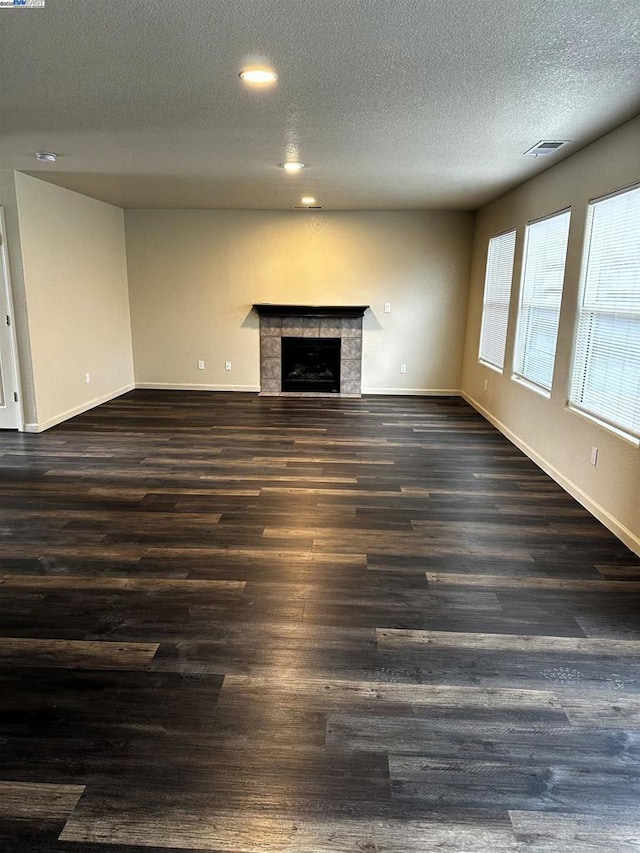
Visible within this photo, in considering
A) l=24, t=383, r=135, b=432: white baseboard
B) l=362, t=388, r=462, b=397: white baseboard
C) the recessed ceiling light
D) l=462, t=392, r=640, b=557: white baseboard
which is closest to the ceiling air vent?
the recessed ceiling light

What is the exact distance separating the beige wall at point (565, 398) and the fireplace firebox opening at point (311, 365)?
242 cm

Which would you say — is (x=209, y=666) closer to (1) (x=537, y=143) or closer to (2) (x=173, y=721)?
(2) (x=173, y=721)

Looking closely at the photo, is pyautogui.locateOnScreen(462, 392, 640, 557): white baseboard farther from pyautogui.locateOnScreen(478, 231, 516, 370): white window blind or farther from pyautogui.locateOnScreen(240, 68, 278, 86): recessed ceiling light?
pyautogui.locateOnScreen(240, 68, 278, 86): recessed ceiling light

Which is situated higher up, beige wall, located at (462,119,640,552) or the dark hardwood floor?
beige wall, located at (462,119,640,552)

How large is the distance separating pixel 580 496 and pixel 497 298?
10.4 feet

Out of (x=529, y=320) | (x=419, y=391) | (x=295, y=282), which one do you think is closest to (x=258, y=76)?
(x=529, y=320)

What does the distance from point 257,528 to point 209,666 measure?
1305 millimetres

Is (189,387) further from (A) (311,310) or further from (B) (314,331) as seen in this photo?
(A) (311,310)

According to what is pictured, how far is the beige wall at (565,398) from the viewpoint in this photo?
11.0 ft

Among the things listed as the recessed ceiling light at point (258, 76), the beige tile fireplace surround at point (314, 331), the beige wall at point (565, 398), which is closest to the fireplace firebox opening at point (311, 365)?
the beige tile fireplace surround at point (314, 331)

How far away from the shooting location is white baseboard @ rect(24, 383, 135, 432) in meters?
5.63

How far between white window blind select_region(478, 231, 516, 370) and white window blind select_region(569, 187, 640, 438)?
1922 millimetres

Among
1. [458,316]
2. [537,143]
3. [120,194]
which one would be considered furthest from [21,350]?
[458,316]

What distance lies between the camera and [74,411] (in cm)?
632
